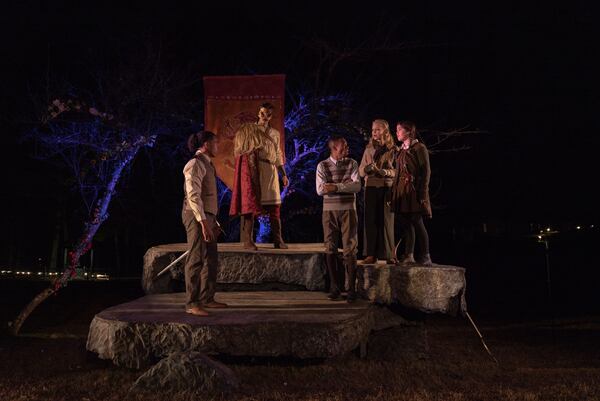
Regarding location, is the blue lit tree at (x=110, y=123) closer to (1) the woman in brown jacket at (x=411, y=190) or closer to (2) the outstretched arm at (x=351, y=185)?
(2) the outstretched arm at (x=351, y=185)

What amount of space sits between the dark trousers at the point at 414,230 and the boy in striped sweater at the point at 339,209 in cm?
79

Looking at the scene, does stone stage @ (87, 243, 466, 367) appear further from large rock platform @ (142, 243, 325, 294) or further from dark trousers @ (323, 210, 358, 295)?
dark trousers @ (323, 210, 358, 295)

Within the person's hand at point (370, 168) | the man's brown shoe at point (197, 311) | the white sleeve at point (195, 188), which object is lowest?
the man's brown shoe at point (197, 311)

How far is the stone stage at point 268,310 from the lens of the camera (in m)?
5.28

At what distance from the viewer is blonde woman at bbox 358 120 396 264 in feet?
23.7

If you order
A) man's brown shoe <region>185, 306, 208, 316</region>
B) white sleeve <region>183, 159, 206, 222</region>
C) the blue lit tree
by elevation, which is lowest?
man's brown shoe <region>185, 306, 208, 316</region>

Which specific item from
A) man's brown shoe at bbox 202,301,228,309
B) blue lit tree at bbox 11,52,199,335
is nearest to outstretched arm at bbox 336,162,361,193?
man's brown shoe at bbox 202,301,228,309

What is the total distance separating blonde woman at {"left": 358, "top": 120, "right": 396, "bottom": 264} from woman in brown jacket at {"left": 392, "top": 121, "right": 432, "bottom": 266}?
12.7 inches

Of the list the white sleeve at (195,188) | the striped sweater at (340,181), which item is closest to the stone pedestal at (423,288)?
the striped sweater at (340,181)

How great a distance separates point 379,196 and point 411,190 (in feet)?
2.13

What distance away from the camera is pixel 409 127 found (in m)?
6.88

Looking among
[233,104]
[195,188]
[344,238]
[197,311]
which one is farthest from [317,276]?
[233,104]

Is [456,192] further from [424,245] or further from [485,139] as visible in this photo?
[424,245]

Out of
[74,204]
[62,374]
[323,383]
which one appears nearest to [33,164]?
[74,204]
